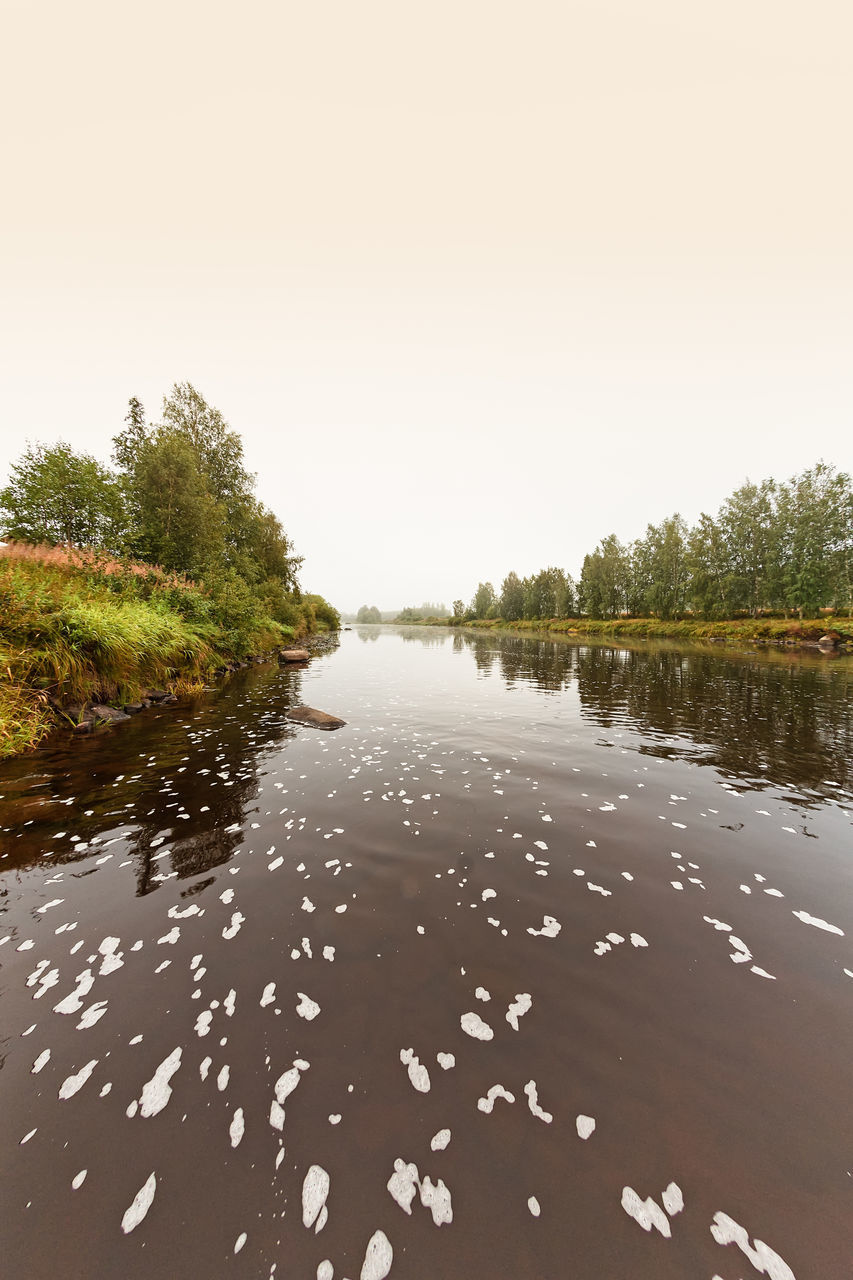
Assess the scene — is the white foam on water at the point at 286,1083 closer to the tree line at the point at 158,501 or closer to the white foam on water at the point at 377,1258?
the white foam on water at the point at 377,1258

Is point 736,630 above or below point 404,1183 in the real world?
above

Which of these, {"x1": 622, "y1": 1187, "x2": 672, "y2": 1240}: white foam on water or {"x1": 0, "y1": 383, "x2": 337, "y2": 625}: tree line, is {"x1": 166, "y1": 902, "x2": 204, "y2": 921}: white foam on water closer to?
{"x1": 622, "y1": 1187, "x2": 672, "y2": 1240}: white foam on water

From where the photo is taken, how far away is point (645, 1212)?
9.35ft

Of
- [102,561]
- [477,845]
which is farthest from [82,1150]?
[102,561]

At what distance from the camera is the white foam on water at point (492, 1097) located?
3482 mm

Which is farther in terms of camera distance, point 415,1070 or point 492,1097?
point 415,1070

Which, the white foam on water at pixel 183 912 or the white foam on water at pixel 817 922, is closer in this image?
the white foam on water at pixel 817 922

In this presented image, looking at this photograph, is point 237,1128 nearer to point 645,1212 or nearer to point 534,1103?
point 534,1103

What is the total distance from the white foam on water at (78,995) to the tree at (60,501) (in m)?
25.4

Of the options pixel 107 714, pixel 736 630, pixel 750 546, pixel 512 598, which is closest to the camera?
pixel 107 714

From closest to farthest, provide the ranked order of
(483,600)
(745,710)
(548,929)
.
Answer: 1. (548,929)
2. (745,710)
3. (483,600)

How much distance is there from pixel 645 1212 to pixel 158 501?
37.0 m

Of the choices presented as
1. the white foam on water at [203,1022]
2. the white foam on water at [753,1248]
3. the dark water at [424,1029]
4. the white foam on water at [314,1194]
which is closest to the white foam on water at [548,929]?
the dark water at [424,1029]

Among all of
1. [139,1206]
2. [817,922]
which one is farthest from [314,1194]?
[817,922]
